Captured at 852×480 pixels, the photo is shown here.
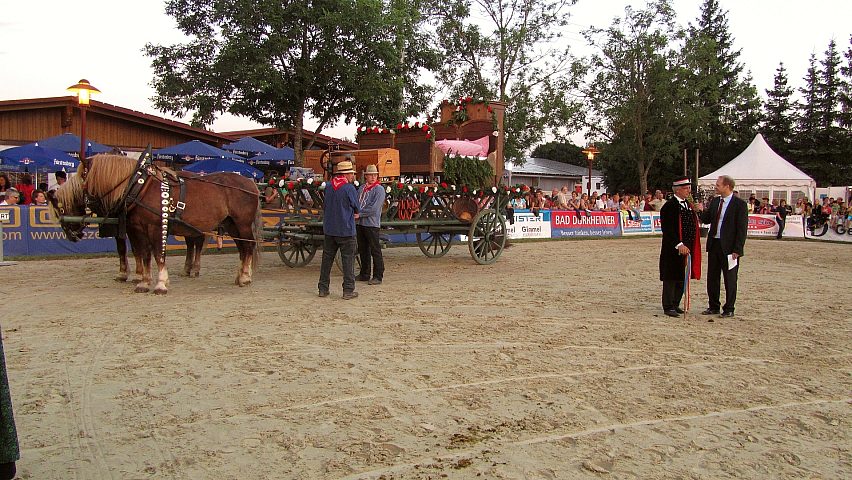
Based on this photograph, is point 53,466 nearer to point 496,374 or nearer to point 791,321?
point 496,374

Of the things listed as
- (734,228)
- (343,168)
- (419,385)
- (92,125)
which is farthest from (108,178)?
(92,125)

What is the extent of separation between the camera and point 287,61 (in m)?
20.2

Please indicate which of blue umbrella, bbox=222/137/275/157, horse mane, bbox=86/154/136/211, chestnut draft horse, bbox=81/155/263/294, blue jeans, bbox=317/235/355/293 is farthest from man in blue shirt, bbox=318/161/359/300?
blue umbrella, bbox=222/137/275/157

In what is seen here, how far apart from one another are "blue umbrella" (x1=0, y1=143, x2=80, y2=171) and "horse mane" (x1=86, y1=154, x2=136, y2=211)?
24.7 ft

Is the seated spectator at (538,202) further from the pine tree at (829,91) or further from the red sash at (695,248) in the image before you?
the pine tree at (829,91)

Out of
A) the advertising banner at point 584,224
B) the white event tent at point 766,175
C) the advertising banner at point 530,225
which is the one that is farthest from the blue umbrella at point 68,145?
the white event tent at point 766,175

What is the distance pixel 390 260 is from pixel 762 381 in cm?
900

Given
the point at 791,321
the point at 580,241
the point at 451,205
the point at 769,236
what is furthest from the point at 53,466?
the point at 769,236

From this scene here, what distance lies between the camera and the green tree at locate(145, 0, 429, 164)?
18.5 m

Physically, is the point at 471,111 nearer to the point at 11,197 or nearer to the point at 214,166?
the point at 214,166

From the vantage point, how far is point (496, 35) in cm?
2820

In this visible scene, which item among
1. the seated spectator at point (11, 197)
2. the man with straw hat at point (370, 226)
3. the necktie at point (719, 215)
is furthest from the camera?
the seated spectator at point (11, 197)

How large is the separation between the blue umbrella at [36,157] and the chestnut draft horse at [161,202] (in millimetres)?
7315

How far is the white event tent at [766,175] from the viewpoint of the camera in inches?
1252
